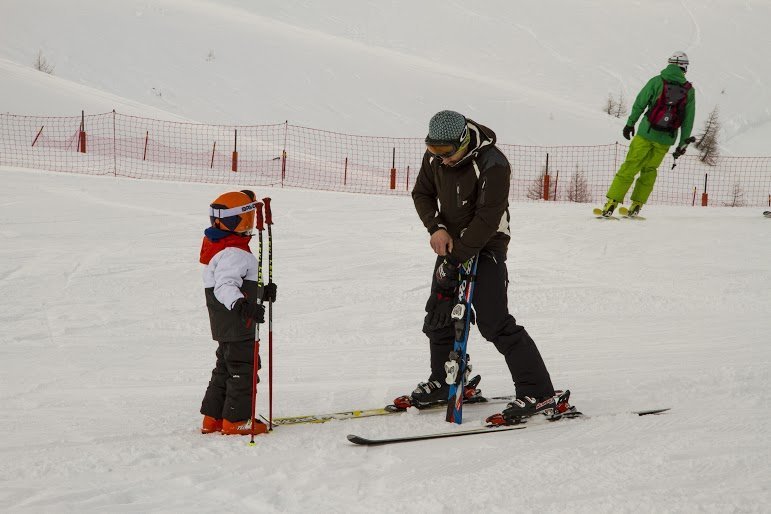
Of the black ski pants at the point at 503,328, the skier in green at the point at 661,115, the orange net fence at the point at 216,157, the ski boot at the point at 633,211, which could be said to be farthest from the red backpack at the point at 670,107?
the black ski pants at the point at 503,328

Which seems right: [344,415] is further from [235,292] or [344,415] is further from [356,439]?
[235,292]

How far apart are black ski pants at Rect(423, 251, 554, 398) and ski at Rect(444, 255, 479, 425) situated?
0.15ft

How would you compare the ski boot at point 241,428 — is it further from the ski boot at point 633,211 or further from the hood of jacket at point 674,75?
the ski boot at point 633,211

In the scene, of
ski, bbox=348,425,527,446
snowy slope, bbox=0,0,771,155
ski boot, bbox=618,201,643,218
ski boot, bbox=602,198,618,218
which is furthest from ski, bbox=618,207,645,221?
snowy slope, bbox=0,0,771,155

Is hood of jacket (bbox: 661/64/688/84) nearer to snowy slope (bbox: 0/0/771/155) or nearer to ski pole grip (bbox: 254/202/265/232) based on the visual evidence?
ski pole grip (bbox: 254/202/265/232)

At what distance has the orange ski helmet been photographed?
424 cm

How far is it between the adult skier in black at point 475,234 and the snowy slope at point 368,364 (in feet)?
1.15

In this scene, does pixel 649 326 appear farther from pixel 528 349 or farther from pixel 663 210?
pixel 663 210

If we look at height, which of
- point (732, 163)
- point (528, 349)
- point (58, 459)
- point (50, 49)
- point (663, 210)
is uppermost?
point (50, 49)

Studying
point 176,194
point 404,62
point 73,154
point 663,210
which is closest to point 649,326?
point 663,210

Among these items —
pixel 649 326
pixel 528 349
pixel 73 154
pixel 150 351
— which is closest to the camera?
pixel 528 349

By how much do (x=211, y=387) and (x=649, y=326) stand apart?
4162 millimetres

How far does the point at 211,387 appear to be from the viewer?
14.7 ft

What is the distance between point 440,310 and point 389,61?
128 ft
